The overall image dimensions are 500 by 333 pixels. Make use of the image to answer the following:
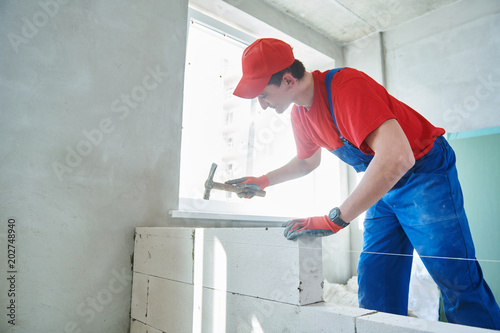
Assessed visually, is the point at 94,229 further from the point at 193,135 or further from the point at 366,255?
the point at 366,255

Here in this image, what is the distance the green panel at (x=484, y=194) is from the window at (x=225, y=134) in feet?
3.56

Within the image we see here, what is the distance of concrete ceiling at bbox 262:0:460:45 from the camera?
9.34 feet

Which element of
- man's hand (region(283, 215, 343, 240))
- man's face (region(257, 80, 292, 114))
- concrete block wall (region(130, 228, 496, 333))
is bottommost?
concrete block wall (region(130, 228, 496, 333))

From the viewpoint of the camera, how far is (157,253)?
1636 mm

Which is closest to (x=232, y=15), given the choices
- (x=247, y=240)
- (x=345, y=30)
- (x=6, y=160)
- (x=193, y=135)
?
(x=193, y=135)

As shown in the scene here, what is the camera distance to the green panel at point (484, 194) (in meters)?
2.34

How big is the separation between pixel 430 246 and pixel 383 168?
0.54m

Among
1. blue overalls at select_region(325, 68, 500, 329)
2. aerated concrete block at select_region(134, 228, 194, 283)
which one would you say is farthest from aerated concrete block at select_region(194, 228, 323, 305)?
blue overalls at select_region(325, 68, 500, 329)

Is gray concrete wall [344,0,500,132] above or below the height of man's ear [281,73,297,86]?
above

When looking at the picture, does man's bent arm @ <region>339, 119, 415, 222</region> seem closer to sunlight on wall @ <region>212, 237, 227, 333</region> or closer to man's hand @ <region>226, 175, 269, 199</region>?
sunlight on wall @ <region>212, 237, 227, 333</region>

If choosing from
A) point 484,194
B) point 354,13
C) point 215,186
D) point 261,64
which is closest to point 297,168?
point 215,186

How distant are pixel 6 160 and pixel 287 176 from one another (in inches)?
50.8

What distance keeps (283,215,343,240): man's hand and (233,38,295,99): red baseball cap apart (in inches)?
23.2

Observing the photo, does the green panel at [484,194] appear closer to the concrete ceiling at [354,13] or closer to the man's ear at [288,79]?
the concrete ceiling at [354,13]
